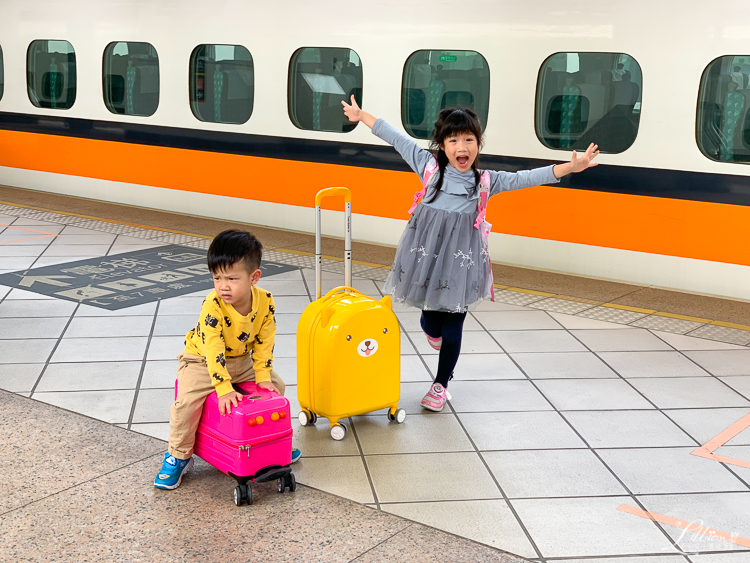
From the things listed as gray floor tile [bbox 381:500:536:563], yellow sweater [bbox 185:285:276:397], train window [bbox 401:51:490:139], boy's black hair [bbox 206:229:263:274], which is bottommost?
gray floor tile [bbox 381:500:536:563]

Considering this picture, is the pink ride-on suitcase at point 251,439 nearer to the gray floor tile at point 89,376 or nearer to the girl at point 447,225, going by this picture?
the girl at point 447,225

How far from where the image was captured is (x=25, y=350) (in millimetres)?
5273

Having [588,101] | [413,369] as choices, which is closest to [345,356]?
[413,369]

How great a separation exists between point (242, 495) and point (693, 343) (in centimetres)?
351

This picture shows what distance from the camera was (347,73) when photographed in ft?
27.2

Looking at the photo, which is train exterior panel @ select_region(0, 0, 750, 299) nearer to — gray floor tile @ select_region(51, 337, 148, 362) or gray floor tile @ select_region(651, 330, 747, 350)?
gray floor tile @ select_region(651, 330, 747, 350)

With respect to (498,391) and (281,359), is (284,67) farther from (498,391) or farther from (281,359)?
(498,391)

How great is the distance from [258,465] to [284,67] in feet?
19.8

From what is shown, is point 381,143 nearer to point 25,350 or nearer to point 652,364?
point 652,364

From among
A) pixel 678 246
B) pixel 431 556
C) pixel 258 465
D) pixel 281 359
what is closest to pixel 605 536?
pixel 431 556

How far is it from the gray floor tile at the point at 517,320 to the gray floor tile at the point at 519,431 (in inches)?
63.4

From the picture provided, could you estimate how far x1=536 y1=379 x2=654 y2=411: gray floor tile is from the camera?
4.59 meters

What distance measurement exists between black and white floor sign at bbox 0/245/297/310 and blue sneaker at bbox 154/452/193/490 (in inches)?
116

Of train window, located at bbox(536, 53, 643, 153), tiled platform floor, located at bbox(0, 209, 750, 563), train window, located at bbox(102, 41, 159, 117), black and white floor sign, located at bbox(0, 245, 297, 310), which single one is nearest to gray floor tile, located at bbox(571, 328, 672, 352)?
tiled platform floor, located at bbox(0, 209, 750, 563)
